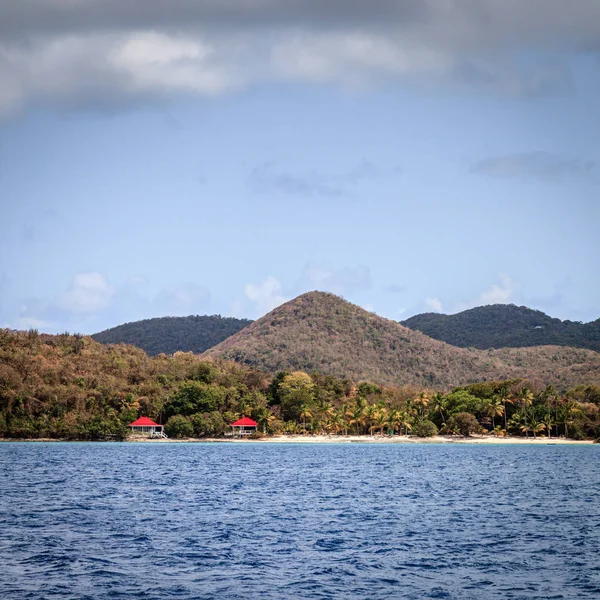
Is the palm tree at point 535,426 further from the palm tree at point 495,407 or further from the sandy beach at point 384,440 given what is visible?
the palm tree at point 495,407

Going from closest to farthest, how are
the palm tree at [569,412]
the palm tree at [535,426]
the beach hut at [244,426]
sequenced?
1. the palm tree at [569,412]
2. the palm tree at [535,426]
3. the beach hut at [244,426]

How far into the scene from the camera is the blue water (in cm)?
2845

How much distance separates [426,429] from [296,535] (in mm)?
117844

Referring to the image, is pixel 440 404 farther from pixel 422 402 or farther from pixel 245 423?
pixel 245 423

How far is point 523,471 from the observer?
83.8 meters

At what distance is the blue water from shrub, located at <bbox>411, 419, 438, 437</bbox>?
76.6 metres

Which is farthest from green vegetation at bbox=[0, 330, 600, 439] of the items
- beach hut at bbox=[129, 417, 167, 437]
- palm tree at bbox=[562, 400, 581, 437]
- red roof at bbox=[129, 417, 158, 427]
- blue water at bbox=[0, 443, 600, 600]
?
blue water at bbox=[0, 443, 600, 600]

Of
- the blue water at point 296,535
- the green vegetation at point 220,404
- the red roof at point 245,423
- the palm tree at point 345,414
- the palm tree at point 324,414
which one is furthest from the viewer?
the palm tree at point 324,414

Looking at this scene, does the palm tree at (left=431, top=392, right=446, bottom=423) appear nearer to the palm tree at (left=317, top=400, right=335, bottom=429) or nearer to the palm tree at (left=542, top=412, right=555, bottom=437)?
the palm tree at (left=542, top=412, right=555, bottom=437)

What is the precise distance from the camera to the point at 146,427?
155 m

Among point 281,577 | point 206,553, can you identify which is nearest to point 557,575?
point 281,577

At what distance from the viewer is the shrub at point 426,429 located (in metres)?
154

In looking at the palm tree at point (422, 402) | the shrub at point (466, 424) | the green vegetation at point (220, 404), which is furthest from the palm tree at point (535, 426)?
the palm tree at point (422, 402)

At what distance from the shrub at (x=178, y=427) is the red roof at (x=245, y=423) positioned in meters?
8.70
